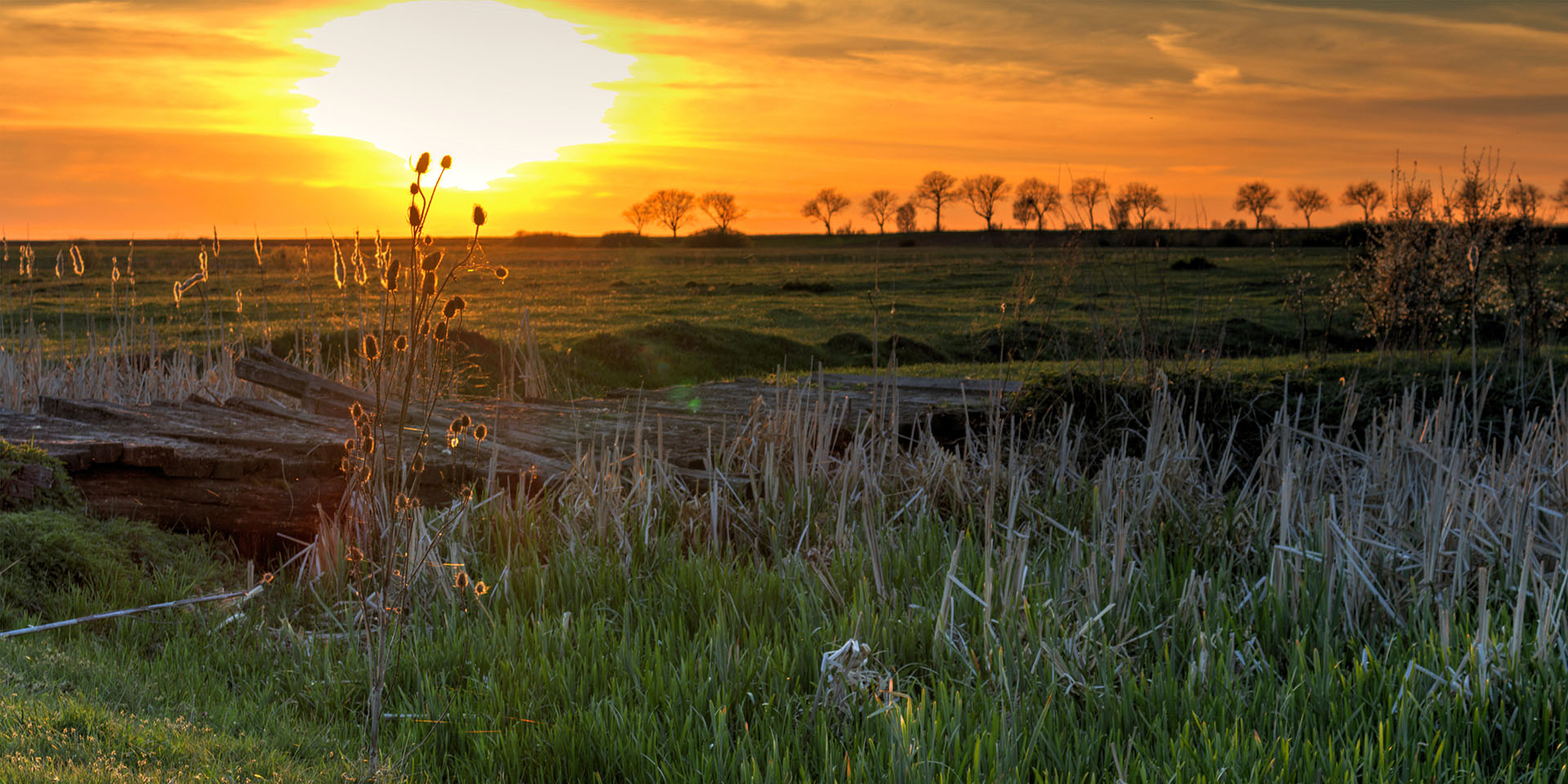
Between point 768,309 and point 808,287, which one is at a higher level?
point 808,287

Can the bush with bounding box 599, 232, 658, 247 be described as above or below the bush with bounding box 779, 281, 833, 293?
above

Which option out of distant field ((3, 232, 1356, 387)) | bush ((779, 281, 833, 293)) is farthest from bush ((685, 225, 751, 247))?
bush ((779, 281, 833, 293))

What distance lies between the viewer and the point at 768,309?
29953 mm

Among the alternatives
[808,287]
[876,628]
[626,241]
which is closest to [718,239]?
[626,241]

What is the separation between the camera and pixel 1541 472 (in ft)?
14.9

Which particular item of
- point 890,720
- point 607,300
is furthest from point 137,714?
point 607,300

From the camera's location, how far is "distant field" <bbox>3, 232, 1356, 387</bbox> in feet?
25.6

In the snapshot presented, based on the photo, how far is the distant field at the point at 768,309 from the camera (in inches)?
307

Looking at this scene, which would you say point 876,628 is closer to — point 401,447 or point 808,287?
point 401,447

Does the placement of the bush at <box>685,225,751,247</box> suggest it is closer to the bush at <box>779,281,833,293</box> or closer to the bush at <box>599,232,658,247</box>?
the bush at <box>599,232,658,247</box>

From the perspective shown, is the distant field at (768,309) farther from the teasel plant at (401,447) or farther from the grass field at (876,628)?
the teasel plant at (401,447)

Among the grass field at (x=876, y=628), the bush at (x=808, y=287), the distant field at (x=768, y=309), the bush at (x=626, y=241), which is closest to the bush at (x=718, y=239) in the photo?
the bush at (x=626, y=241)

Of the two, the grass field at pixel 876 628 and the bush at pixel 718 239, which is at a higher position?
the bush at pixel 718 239

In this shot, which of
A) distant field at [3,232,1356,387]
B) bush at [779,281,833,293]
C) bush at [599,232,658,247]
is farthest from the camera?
bush at [599,232,658,247]
